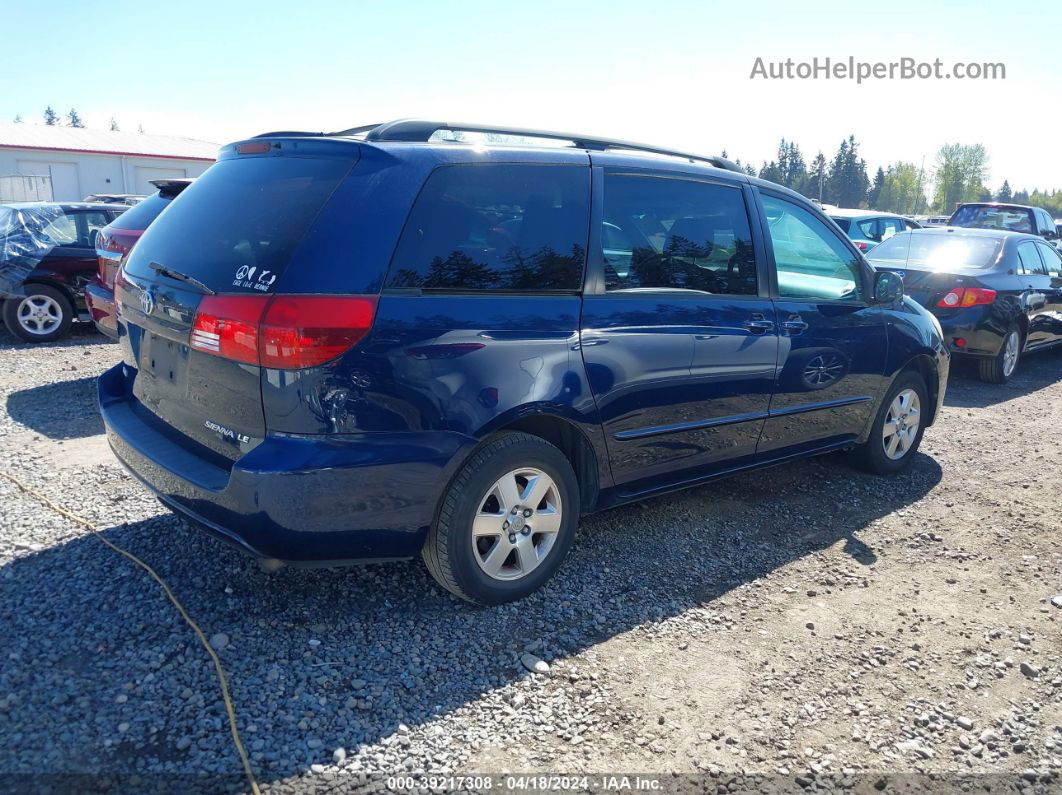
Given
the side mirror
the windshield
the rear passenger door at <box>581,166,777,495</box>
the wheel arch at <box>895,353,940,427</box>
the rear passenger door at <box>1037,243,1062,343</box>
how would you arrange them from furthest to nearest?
the windshield < the rear passenger door at <box>1037,243,1062,343</box> < the wheel arch at <box>895,353,940,427</box> < the side mirror < the rear passenger door at <box>581,166,777,495</box>

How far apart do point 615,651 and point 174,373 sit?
6.90 feet

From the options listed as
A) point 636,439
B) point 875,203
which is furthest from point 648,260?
point 875,203

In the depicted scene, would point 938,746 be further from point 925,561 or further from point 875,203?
point 875,203

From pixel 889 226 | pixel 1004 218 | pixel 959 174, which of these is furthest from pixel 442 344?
pixel 959 174

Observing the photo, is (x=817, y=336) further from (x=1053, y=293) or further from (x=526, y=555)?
(x=1053, y=293)

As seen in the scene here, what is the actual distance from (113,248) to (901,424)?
6.55 meters

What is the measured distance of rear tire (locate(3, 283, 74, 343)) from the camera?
9.37m

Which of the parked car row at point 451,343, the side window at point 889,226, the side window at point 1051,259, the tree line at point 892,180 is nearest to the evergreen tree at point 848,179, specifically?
the tree line at point 892,180

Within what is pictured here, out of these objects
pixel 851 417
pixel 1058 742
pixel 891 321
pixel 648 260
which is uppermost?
pixel 648 260

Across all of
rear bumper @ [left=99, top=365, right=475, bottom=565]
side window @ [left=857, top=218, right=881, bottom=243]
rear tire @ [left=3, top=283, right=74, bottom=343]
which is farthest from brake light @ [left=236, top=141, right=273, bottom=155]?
side window @ [left=857, top=218, right=881, bottom=243]

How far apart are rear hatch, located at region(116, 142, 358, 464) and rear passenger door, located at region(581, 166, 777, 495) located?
4.23 ft

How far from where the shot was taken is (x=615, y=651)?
329 cm

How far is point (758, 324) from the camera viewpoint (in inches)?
170

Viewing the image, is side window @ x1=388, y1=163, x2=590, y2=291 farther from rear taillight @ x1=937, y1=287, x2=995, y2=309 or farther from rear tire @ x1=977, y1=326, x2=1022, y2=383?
rear tire @ x1=977, y1=326, x2=1022, y2=383
